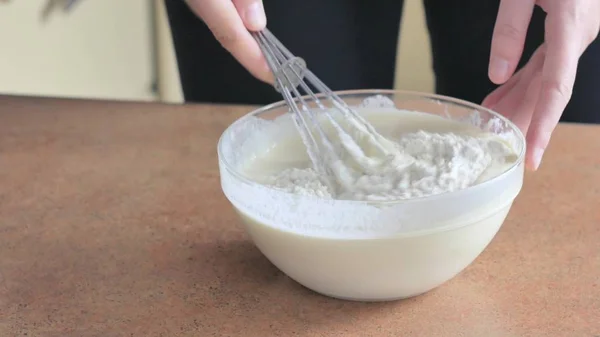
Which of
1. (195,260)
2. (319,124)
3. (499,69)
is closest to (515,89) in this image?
(499,69)

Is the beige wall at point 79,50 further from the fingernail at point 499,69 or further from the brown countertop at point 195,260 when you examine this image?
the fingernail at point 499,69

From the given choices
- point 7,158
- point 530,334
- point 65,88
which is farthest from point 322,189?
point 65,88

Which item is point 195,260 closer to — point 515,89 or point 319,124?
point 319,124

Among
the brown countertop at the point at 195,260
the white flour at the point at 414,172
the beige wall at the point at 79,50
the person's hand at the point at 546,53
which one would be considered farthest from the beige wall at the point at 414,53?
the white flour at the point at 414,172

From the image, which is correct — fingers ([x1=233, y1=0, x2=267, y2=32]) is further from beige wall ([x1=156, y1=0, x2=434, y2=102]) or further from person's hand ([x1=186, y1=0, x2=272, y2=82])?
beige wall ([x1=156, y1=0, x2=434, y2=102])

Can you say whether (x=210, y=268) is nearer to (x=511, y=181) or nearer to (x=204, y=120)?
(x=511, y=181)

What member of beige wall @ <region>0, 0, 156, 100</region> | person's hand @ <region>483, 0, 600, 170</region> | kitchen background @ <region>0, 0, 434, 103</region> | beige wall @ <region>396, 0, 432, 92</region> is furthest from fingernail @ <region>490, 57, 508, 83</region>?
beige wall @ <region>396, 0, 432, 92</region>
